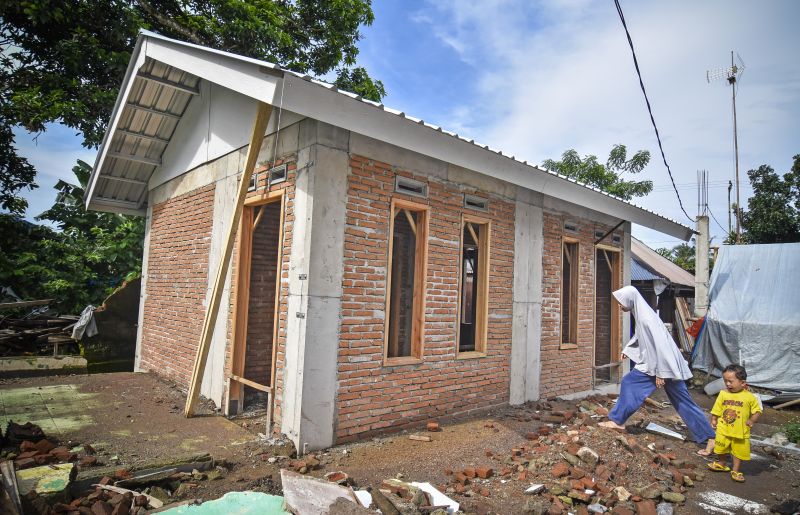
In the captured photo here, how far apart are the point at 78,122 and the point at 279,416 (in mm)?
10081

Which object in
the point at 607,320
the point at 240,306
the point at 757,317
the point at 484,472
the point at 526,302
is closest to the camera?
the point at 484,472

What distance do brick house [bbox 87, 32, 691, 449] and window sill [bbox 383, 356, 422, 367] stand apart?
0.09 feet

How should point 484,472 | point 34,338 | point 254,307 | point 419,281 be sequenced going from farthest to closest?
point 34,338, point 254,307, point 419,281, point 484,472

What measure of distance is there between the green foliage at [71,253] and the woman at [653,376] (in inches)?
458

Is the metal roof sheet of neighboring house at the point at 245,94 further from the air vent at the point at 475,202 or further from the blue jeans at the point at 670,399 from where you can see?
the blue jeans at the point at 670,399

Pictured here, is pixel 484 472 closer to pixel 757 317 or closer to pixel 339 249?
pixel 339 249

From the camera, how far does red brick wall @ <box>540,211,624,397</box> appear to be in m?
7.63

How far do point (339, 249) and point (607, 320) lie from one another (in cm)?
755

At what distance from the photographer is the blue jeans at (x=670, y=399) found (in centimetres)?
557

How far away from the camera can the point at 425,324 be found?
5723mm

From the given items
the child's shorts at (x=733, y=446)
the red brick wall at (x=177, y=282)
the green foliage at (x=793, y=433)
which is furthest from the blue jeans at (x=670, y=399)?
the red brick wall at (x=177, y=282)

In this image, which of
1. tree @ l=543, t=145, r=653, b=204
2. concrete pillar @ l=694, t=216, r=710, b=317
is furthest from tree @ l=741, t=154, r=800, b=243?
concrete pillar @ l=694, t=216, r=710, b=317

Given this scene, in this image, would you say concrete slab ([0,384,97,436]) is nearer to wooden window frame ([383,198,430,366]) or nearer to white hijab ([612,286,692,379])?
wooden window frame ([383,198,430,366])

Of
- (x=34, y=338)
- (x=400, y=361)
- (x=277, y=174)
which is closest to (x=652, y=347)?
(x=400, y=361)
